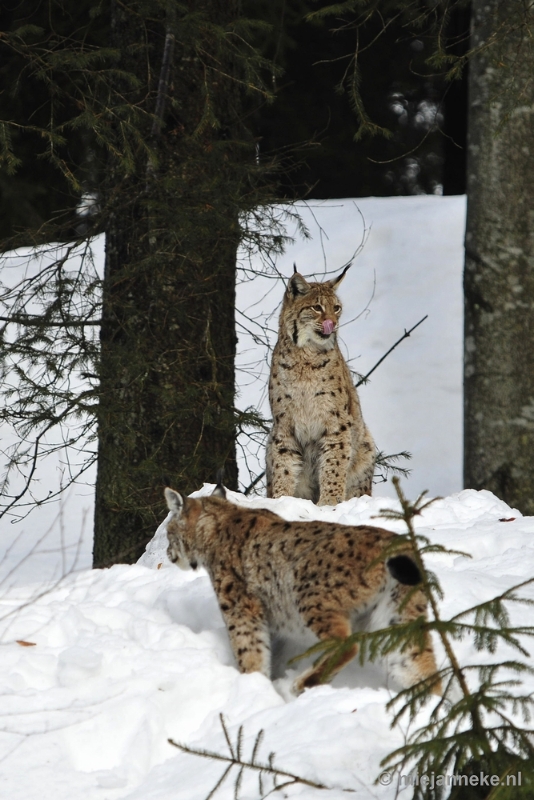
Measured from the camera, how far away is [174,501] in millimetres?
5004

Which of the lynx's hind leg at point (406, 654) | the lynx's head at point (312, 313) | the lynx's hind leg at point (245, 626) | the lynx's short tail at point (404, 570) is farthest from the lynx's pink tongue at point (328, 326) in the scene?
the lynx's short tail at point (404, 570)

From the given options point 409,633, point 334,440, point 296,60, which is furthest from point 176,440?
point 296,60

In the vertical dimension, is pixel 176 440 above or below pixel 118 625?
above

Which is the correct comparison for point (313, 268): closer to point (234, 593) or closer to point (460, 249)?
point (460, 249)

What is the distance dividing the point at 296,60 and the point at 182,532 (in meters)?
14.9

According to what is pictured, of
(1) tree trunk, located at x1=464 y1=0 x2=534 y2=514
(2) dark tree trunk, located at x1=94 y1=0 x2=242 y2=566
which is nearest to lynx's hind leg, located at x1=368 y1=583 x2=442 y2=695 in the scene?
(2) dark tree trunk, located at x1=94 y1=0 x2=242 y2=566

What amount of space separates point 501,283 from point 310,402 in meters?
1.89

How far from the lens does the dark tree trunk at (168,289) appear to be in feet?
24.9

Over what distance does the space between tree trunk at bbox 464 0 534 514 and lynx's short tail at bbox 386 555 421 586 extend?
4.77 metres

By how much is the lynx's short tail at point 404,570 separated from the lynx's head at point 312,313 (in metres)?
4.03

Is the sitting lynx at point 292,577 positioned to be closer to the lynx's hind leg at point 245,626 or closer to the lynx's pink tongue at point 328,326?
the lynx's hind leg at point 245,626

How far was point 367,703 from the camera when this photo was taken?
12.4ft

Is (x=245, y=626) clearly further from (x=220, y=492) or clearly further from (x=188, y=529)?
(x=220, y=492)

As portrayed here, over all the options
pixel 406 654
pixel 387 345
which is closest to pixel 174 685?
pixel 406 654
